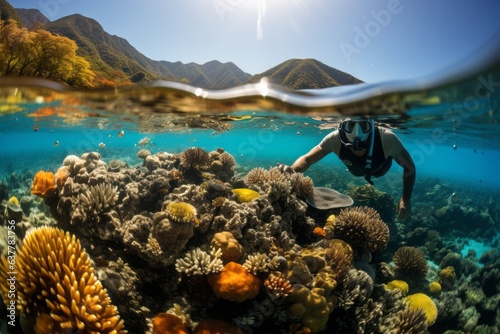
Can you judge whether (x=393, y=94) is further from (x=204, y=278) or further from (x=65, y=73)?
(x=65, y=73)

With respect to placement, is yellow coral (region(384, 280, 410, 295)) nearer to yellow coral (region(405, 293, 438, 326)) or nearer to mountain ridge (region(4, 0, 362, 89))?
yellow coral (region(405, 293, 438, 326))

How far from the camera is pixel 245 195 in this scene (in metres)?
6.25

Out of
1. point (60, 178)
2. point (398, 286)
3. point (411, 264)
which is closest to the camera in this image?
point (60, 178)

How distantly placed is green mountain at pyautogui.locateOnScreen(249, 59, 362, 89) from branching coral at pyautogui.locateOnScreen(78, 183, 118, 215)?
5.69 meters

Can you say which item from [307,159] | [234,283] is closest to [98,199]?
[234,283]

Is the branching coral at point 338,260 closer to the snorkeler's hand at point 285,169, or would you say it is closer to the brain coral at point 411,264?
the snorkeler's hand at point 285,169

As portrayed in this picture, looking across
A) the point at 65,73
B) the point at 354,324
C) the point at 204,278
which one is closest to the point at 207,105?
the point at 65,73

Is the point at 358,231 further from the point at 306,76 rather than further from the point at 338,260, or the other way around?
the point at 306,76

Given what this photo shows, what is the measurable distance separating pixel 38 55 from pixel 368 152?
977cm

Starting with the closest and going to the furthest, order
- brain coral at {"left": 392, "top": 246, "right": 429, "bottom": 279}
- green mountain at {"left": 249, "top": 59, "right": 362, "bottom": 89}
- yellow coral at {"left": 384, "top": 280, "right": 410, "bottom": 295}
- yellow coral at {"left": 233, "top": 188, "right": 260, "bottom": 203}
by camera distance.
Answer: yellow coral at {"left": 233, "top": 188, "right": 260, "bottom": 203}, yellow coral at {"left": 384, "top": 280, "right": 410, "bottom": 295}, brain coral at {"left": 392, "top": 246, "right": 429, "bottom": 279}, green mountain at {"left": 249, "top": 59, "right": 362, "bottom": 89}

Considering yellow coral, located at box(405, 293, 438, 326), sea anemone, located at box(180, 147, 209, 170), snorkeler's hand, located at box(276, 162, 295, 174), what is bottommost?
yellow coral, located at box(405, 293, 438, 326)

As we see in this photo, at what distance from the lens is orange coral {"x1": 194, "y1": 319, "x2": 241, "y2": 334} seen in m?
4.04

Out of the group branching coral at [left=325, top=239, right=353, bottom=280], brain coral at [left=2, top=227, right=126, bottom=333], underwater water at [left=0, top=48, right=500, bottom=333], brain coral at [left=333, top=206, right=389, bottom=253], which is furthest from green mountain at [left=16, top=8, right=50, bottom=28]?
brain coral at [left=333, top=206, right=389, bottom=253]

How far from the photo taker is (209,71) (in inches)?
321
